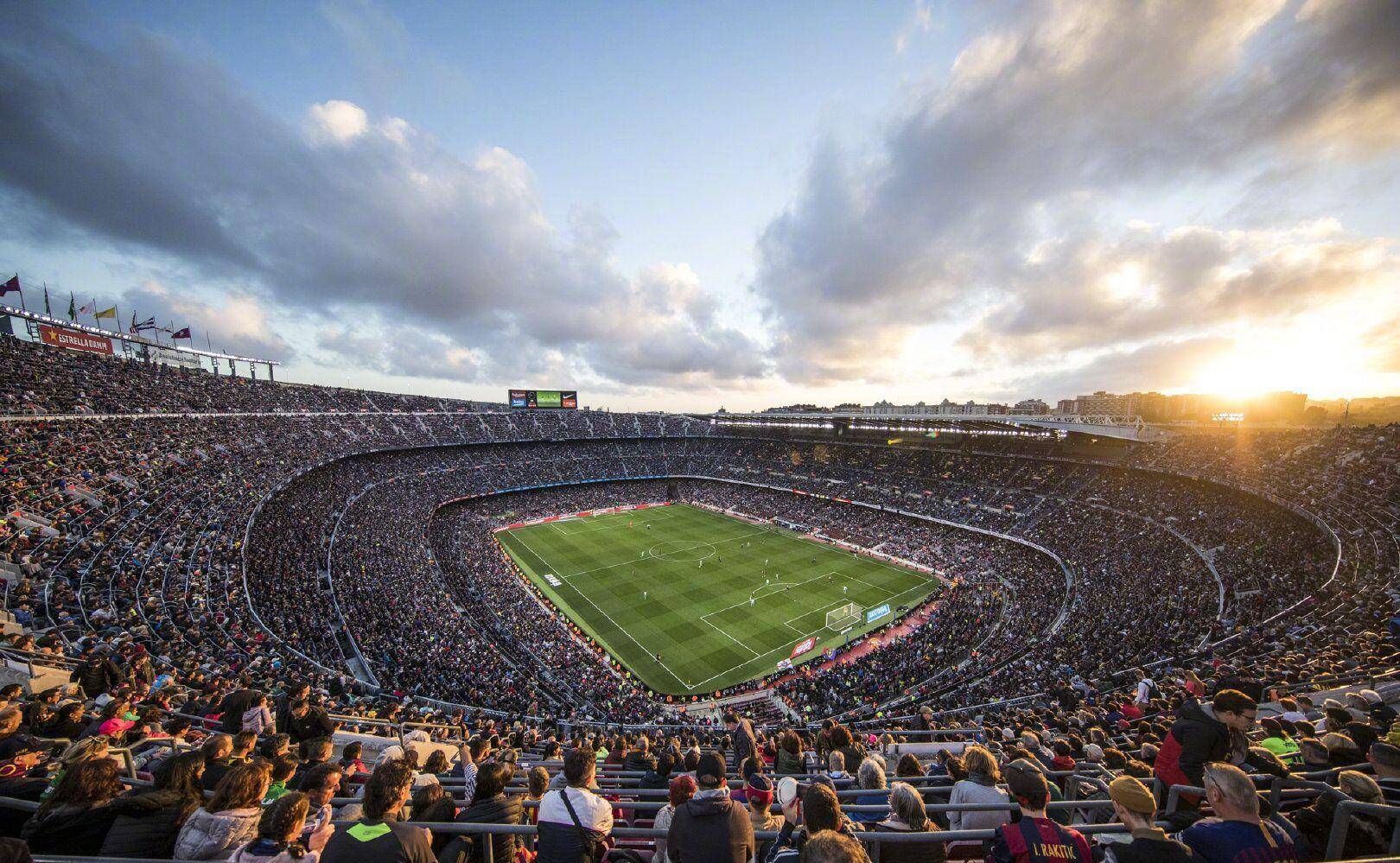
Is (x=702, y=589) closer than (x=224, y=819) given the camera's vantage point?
No

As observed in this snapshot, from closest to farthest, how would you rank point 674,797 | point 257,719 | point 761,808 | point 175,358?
point 674,797, point 761,808, point 257,719, point 175,358

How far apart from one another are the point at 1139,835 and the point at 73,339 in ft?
202

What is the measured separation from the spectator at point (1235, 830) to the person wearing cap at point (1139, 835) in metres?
0.23

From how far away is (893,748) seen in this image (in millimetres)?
10766

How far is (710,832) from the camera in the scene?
127 inches

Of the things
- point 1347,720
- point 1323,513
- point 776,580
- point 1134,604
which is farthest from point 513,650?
point 1323,513

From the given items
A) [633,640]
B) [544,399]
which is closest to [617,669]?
[633,640]

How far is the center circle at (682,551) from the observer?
137 ft

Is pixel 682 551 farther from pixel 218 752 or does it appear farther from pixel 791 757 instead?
pixel 218 752

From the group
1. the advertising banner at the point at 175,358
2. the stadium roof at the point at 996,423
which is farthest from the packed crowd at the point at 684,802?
the advertising banner at the point at 175,358

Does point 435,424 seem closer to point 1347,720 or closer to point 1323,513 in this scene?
point 1347,720

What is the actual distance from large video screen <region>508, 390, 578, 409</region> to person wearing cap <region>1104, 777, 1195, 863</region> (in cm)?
8262

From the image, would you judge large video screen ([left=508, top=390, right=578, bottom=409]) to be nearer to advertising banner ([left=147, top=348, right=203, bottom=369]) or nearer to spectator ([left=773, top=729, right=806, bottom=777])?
advertising banner ([left=147, top=348, right=203, bottom=369])

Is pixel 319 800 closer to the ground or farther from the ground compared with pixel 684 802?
farther from the ground
